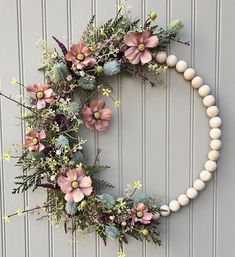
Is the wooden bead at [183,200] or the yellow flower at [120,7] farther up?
the yellow flower at [120,7]

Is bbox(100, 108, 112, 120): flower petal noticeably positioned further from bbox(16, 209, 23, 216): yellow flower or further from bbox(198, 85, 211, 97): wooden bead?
bbox(16, 209, 23, 216): yellow flower

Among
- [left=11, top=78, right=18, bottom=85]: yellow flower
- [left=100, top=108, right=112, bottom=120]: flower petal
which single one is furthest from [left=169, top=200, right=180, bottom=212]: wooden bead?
[left=11, top=78, right=18, bottom=85]: yellow flower

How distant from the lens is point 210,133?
1.17 m

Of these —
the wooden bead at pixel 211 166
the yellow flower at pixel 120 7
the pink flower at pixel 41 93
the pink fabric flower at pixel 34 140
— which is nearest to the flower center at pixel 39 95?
the pink flower at pixel 41 93

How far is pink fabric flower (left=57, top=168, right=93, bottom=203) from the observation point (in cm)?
110

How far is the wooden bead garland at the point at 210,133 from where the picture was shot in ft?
3.77

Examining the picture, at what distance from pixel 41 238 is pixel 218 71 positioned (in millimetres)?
791

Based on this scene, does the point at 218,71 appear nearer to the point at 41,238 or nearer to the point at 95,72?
the point at 95,72

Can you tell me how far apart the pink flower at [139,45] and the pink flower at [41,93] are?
0.26m

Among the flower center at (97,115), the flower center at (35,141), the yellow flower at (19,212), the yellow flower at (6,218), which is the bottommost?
the yellow flower at (6,218)

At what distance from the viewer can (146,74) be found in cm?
118

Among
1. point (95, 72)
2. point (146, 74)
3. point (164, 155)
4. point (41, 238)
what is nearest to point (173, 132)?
point (164, 155)

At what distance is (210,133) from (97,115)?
364 millimetres

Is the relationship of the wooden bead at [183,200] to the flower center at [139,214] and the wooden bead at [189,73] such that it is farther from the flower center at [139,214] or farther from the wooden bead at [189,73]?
the wooden bead at [189,73]
